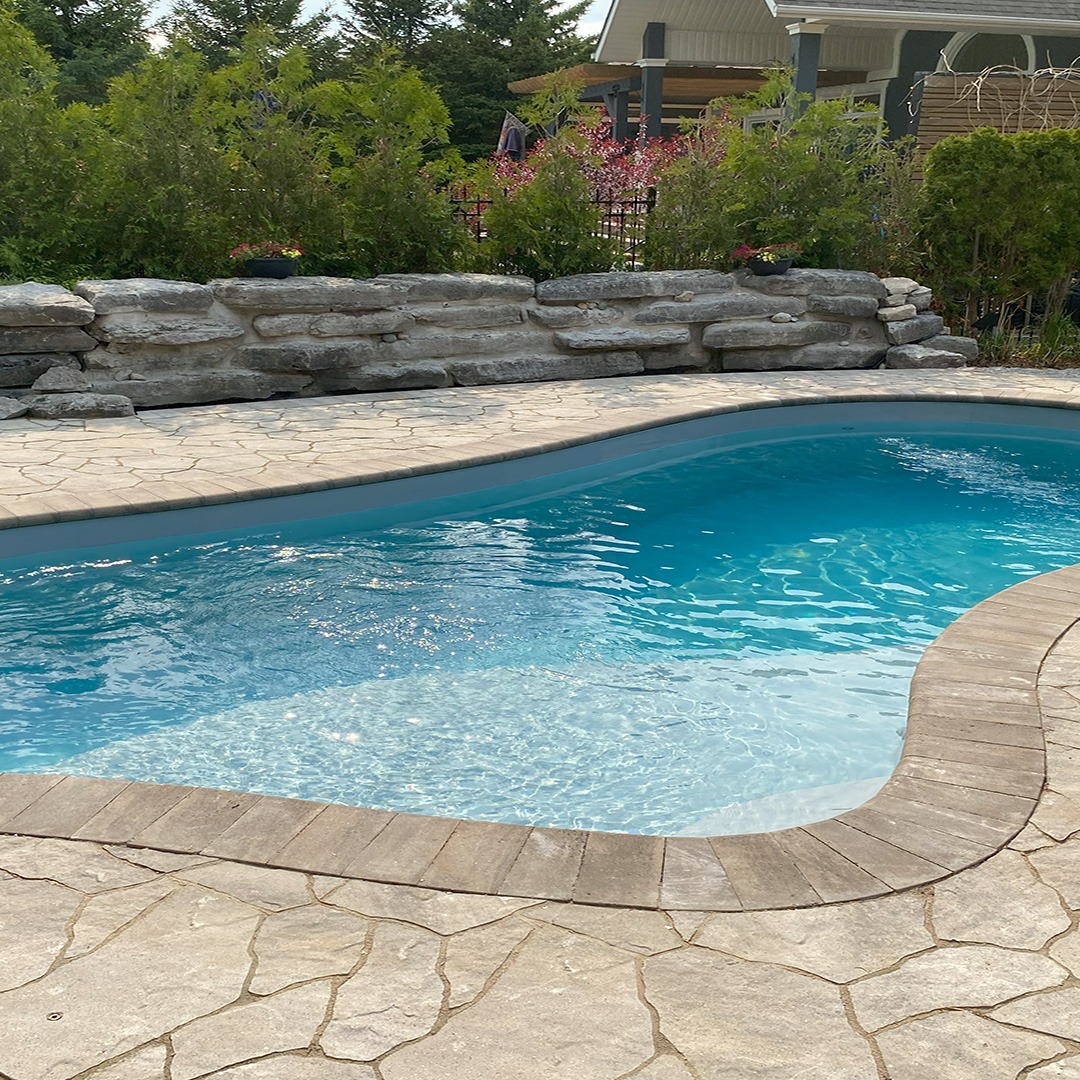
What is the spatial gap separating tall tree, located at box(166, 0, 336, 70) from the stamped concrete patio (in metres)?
28.4

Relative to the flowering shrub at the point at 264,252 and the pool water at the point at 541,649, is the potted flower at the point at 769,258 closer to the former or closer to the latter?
the pool water at the point at 541,649

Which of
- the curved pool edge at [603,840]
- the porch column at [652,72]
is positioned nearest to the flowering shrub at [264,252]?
the curved pool edge at [603,840]

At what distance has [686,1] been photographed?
17.2 meters

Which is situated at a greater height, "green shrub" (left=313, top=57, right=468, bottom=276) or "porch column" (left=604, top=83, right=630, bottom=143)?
"porch column" (left=604, top=83, right=630, bottom=143)

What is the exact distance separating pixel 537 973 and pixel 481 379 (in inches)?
294

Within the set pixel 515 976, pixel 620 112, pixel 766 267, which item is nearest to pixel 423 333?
pixel 766 267

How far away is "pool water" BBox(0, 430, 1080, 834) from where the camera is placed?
376 centimetres

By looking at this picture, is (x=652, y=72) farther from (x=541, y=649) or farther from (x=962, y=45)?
(x=541, y=649)

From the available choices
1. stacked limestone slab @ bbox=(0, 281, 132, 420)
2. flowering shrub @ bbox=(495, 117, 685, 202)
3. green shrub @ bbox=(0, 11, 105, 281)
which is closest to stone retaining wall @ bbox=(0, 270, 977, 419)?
stacked limestone slab @ bbox=(0, 281, 132, 420)

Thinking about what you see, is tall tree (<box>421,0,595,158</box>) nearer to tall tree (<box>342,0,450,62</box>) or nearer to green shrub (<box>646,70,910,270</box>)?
tall tree (<box>342,0,450,62</box>)

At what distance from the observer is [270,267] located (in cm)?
A: 879

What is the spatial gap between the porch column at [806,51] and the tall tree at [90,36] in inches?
551

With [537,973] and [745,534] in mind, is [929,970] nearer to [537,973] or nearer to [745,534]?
[537,973]

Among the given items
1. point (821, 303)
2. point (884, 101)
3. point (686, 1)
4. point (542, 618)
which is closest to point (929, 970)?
point (542, 618)
